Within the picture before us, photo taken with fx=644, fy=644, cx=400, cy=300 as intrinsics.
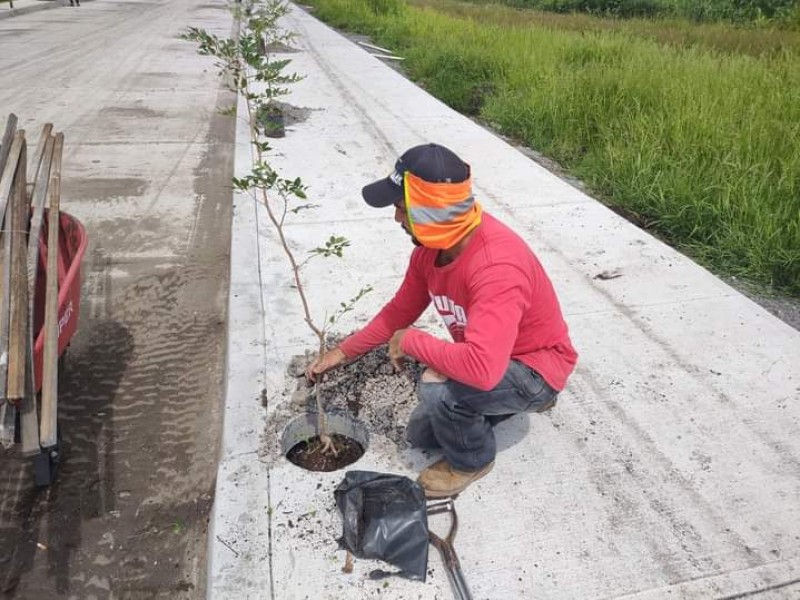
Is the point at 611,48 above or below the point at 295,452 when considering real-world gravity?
above

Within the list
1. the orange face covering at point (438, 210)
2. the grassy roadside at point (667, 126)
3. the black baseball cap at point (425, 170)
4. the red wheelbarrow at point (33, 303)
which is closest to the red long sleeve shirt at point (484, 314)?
the orange face covering at point (438, 210)

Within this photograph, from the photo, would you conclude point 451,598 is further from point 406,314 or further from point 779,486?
point 779,486

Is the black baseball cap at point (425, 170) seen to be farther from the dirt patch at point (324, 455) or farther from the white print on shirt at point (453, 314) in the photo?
the dirt patch at point (324, 455)

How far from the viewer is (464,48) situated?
10.1 m

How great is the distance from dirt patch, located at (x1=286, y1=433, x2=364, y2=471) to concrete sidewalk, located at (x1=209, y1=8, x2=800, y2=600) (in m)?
0.07

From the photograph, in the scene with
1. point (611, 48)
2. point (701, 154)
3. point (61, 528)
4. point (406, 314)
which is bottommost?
point (61, 528)

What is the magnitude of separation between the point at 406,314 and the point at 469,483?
2.16 ft

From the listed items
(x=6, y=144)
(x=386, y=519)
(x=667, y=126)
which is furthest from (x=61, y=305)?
(x=667, y=126)

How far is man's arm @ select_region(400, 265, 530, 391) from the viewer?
1.90m

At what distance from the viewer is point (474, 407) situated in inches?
85.2

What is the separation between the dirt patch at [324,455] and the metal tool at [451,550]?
42 cm

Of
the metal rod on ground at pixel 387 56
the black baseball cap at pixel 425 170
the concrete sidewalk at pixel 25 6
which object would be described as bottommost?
the black baseball cap at pixel 425 170

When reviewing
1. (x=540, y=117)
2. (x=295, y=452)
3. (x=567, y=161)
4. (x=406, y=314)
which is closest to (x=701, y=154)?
(x=567, y=161)

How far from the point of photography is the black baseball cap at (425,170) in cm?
188
